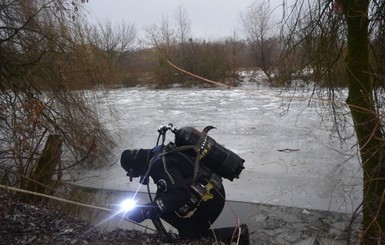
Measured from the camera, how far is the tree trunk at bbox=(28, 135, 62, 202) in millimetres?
4695

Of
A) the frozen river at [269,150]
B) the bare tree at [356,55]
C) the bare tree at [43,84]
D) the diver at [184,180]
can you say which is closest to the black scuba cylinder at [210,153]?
the diver at [184,180]

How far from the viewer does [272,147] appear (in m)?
7.38

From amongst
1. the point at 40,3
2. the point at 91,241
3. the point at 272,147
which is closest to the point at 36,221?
the point at 91,241

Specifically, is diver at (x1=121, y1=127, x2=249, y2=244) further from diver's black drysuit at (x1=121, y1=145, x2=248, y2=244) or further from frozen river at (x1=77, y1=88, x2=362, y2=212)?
frozen river at (x1=77, y1=88, x2=362, y2=212)

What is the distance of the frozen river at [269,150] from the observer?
513cm

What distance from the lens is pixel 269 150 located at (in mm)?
7207

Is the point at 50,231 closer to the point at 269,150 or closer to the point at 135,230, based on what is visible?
the point at 135,230

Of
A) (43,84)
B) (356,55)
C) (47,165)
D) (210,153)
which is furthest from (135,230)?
(43,84)

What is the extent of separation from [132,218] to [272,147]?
4.50m

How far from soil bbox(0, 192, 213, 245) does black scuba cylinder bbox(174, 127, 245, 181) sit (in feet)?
2.18

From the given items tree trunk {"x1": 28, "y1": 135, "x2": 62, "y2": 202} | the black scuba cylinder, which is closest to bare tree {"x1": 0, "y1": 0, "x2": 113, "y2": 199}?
tree trunk {"x1": 28, "y1": 135, "x2": 62, "y2": 202}

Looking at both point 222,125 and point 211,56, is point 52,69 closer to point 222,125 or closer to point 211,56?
point 222,125

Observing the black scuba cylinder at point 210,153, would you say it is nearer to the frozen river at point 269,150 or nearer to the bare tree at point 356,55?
the frozen river at point 269,150

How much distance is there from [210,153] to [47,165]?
8.08 ft
